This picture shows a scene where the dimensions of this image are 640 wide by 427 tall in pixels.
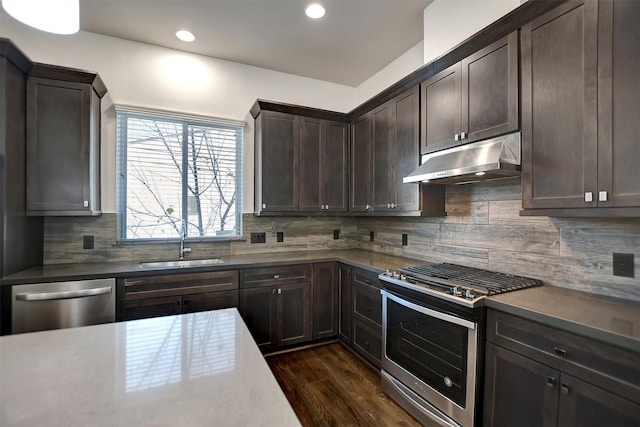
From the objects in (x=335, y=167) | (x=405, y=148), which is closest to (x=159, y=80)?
(x=335, y=167)

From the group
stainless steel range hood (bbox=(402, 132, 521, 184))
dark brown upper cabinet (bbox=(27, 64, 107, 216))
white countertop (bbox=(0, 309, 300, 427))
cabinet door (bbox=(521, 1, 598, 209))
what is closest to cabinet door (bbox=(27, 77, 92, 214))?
dark brown upper cabinet (bbox=(27, 64, 107, 216))

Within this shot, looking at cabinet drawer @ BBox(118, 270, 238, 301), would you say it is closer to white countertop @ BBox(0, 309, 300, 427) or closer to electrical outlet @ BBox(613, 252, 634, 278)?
white countertop @ BBox(0, 309, 300, 427)

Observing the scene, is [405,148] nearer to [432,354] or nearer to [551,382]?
[432,354]

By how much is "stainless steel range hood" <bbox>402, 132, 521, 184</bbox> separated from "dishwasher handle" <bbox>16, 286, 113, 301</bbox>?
8.53 ft

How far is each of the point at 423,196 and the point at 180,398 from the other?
2333 mm

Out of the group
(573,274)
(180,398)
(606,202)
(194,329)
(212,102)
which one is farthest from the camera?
(212,102)

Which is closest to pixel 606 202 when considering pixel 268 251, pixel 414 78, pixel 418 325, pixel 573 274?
pixel 573 274

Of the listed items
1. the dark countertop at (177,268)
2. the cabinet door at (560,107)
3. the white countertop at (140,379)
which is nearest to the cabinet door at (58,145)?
the dark countertop at (177,268)

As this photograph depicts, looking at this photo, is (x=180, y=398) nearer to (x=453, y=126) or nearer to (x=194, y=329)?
(x=194, y=329)

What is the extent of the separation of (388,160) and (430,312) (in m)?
1.58

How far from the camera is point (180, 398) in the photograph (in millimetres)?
780

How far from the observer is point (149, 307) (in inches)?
101

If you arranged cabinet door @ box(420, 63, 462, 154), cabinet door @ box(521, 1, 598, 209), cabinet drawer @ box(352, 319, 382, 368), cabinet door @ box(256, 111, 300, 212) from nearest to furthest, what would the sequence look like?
cabinet door @ box(521, 1, 598, 209) → cabinet door @ box(420, 63, 462, 154) → cabinet drawer @ box(352, 319, 382, 368) → cabinet door @ box(256, 111, 300, 212)

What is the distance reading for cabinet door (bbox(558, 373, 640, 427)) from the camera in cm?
120
